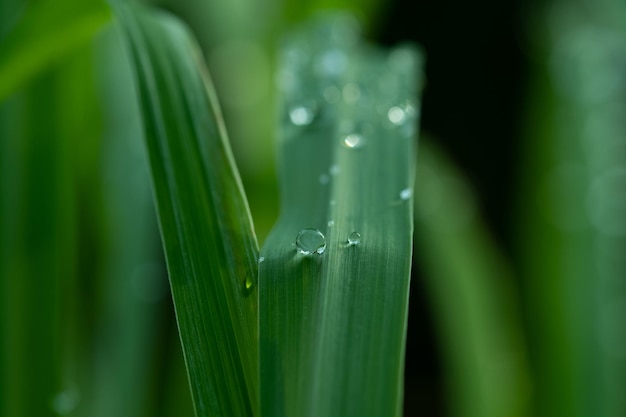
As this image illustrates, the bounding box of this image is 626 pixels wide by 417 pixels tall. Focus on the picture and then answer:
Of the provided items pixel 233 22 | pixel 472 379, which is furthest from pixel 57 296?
pixel 233 22

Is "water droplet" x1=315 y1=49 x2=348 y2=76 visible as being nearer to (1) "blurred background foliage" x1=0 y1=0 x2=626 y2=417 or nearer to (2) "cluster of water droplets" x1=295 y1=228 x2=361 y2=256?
(1) "blurred background foliage" x1=0 y1=0 x2=626 y2=417

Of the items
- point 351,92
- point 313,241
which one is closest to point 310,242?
point 313,241

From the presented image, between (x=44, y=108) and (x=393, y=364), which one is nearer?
(x=393, y=364)

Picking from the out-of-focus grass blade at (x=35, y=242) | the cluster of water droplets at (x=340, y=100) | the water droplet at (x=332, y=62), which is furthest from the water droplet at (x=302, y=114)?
the out-of-focus grass blade at (x=35, y=242)

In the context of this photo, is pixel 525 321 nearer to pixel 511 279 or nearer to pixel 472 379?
pixel 511 279

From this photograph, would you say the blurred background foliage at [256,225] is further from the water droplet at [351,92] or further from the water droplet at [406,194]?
the water droplet at [406,194]

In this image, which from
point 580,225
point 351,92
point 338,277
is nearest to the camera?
point 338,277

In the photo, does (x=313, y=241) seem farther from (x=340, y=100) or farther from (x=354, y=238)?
(x=340, y=100)
